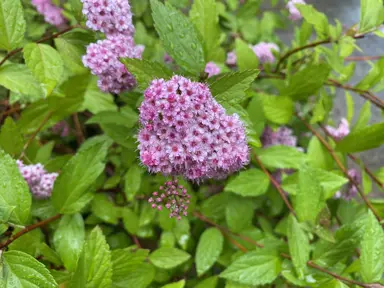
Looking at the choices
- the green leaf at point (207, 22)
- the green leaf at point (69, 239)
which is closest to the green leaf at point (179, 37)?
the green leaf at point (207, 22)

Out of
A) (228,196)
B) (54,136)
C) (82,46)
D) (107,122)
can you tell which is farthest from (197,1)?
(54,136)

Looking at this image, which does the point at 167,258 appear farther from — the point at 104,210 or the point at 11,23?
the point at 11,23

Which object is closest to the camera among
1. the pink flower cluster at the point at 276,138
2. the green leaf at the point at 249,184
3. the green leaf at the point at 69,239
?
the green leaf at the point at 69,239

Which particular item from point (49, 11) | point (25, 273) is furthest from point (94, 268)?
point (49, 11)

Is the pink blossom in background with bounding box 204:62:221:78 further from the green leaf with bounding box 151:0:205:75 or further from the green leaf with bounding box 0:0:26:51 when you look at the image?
the green leaf with bounding box 0:0:26:51

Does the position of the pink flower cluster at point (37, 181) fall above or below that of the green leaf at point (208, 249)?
above

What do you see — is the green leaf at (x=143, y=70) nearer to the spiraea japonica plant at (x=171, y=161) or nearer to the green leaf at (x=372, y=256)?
the spiraea japonica plant at (x=171, y=161)

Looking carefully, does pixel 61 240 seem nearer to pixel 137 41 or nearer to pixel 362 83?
pixel 137 41
